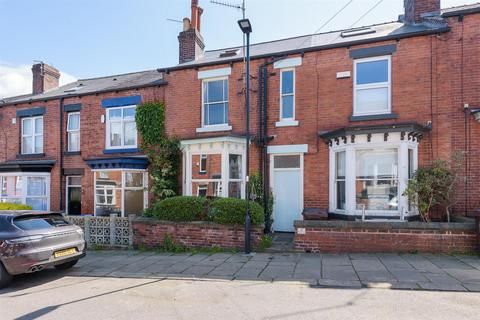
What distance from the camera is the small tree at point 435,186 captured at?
8.23 metres

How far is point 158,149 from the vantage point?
1191 centimetres

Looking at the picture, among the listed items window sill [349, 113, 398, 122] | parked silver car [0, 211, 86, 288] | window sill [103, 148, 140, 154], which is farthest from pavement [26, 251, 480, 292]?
window sill [103, 148, 140, 154]

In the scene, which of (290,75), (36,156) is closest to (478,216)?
(290,75)

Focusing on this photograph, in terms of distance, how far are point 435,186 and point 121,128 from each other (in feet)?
38.6

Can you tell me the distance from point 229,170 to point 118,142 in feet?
19.0

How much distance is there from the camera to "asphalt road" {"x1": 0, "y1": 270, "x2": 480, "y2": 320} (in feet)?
15.0

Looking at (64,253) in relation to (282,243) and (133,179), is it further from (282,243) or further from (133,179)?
(133,179)

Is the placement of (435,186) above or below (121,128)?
below

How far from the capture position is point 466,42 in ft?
29.9

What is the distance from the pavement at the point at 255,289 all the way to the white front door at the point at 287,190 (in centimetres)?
269

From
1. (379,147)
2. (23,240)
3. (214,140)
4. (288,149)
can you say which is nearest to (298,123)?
(288,149)

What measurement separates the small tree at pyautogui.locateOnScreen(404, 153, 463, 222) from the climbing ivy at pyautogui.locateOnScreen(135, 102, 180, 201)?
772 cm

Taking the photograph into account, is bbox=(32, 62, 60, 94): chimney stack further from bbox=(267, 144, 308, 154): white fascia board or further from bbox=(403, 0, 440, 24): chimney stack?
bbox=(403, 0, 440, 24): chimney stack

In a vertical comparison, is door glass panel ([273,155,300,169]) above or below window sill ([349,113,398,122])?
below
